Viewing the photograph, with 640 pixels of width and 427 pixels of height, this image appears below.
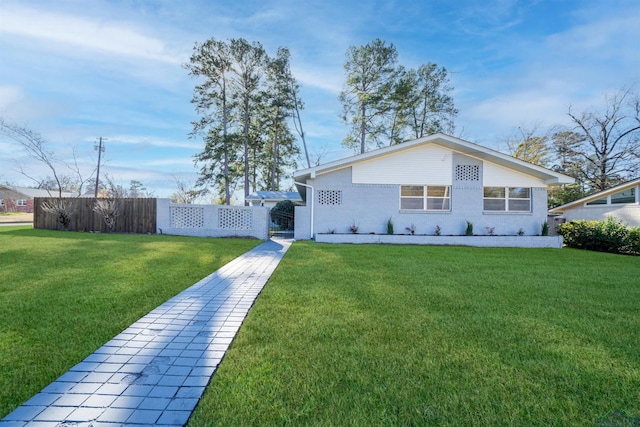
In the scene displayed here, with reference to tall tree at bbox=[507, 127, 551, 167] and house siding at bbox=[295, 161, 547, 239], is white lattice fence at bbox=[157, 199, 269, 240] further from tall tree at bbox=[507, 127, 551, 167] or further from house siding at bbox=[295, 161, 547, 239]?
tall tree at bbox=[507, 127, 551, 167]

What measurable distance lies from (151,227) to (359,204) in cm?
981

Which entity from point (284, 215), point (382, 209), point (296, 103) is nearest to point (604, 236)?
point (382, 209)

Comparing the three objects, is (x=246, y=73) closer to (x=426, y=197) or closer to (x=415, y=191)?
(x=415, y=191)

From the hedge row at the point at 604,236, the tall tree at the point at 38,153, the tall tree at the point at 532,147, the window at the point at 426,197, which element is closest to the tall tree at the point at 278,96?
the tall tree at the point at 38,153

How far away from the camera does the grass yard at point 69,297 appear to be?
8.36ft

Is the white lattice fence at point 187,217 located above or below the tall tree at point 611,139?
below

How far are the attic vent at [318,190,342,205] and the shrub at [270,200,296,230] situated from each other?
18.0 feet

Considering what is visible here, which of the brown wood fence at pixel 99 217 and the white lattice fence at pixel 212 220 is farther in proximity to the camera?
the brown wood fence at pixel 99 217

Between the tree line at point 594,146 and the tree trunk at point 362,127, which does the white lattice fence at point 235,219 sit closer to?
the tree trunk at point 362,127

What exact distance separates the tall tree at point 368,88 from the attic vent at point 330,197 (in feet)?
40.6

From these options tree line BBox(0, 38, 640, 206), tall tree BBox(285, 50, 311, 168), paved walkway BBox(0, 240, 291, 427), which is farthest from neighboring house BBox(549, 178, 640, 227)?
tall tree BBox(285, 50, 311, 168)

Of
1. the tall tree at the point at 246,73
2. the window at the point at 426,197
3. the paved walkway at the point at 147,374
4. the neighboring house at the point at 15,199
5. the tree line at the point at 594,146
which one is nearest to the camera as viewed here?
the paved walkway at the point at 147,374

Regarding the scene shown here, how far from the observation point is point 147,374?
248 centimetres

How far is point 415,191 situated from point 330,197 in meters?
3.90
